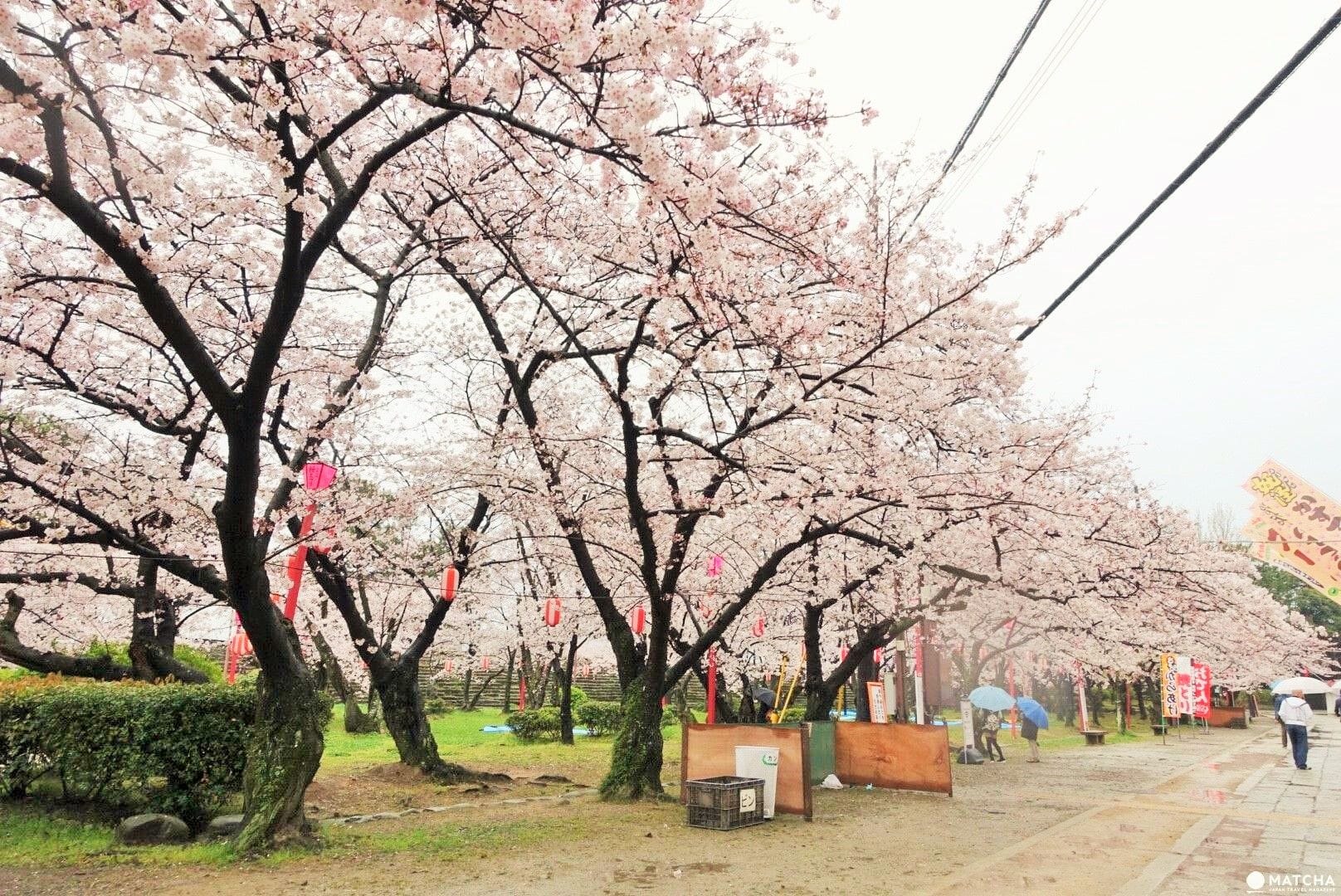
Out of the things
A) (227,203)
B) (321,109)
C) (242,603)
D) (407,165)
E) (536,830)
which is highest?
(407,165)

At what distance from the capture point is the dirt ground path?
22.2 ft

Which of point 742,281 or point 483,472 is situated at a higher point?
point 742,281

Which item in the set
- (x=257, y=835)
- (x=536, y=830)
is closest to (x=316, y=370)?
(x=257, y=835)

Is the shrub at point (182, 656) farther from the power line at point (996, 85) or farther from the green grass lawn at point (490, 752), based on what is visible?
the power line at point (996, 85)

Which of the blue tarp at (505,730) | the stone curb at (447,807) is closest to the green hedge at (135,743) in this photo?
the stone curb at (447,807)

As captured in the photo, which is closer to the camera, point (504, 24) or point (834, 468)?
point (504, 24)

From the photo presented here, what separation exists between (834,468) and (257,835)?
23.5ft

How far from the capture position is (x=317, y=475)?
10031mm

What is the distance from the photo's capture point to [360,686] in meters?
29.9

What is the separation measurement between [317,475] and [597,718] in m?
18.9

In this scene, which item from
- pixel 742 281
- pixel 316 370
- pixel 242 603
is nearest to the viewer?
pixel 242 603

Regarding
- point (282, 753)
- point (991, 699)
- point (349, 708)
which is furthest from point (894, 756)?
point (349, 708)

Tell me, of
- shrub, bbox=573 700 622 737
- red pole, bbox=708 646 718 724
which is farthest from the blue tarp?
red pole, bbox=708 646 718 724

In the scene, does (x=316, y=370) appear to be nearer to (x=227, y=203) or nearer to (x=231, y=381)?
(x=231, y=381)
